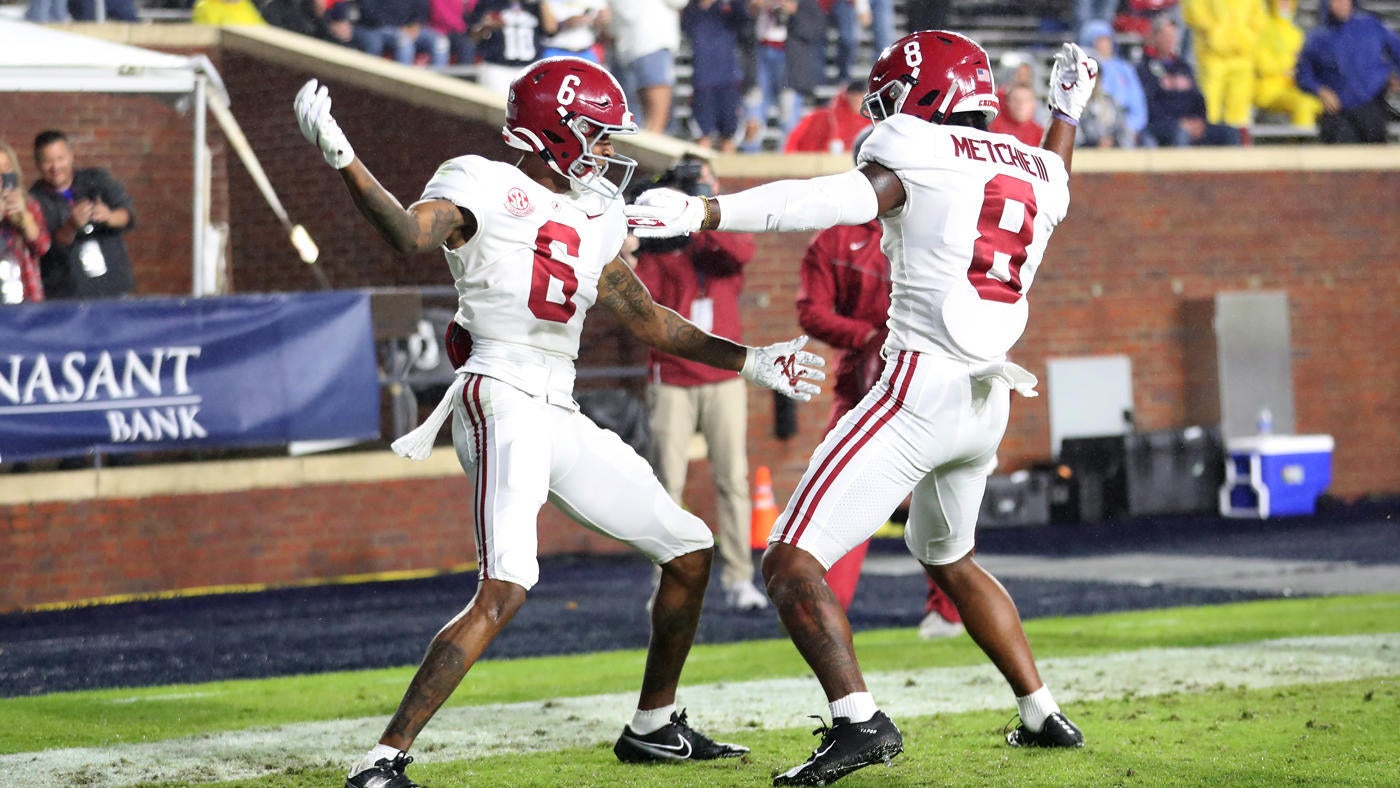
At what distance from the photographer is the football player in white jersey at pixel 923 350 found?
16.4 ft

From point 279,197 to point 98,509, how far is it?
5539 millimetres

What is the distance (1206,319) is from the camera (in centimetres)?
1619

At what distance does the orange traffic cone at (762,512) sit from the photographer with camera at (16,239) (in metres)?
4.88

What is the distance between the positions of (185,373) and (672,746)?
632 centimetres

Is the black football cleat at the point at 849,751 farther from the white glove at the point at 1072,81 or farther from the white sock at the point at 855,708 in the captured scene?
the white glove at the point at 1072,81

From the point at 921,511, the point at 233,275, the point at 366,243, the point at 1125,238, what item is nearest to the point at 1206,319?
the point at 1125,238


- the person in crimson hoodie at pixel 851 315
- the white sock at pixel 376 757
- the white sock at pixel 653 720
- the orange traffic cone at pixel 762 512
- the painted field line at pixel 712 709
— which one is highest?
the person in crimson hoodie at pixel 851 315

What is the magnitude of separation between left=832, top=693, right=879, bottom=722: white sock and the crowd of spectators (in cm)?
927

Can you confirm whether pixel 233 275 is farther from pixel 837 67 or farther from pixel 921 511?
pixel 921 511

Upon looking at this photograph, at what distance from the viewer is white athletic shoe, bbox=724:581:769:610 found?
9.76m

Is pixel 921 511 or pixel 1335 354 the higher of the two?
pixel 921 511

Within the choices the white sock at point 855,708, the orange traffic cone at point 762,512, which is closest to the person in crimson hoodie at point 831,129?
the orange traffic cone at point 762,512

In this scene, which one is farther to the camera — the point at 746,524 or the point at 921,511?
the point at 746,524

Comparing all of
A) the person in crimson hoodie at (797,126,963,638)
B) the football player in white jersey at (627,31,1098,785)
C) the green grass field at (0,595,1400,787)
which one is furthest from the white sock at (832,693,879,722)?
the person in crimson hoodie at (797,126,963,638)
